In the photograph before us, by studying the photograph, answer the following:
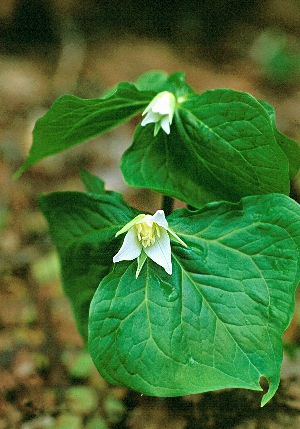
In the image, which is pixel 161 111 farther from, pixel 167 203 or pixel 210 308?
pixel 210 308

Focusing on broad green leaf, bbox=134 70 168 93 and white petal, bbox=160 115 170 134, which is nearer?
white petal, bbox=160 115 170 134

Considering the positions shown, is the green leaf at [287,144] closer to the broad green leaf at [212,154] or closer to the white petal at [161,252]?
the broad green leaf at [212,154]

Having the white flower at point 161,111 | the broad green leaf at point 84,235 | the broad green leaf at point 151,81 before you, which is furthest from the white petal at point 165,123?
the broad green leaf at point 151,81

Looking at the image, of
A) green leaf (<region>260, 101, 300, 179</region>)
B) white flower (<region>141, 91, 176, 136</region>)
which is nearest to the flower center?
white flower (<region>141, 91, 176, 136</region>)

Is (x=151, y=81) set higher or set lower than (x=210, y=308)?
higher

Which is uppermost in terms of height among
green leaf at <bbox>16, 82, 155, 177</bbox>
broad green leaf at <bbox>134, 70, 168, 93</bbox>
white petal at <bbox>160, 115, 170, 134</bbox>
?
broad green leaf at <bbox>134, 70, 168, 93</bbox>

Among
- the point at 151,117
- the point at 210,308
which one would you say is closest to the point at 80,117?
the point at 151,117

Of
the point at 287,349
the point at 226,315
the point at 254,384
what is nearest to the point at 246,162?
the point at 226,315

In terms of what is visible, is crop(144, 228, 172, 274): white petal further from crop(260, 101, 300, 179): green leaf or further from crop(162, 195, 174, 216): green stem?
crop(260, 101, 300, 179): green leaf
